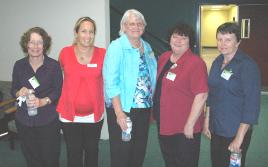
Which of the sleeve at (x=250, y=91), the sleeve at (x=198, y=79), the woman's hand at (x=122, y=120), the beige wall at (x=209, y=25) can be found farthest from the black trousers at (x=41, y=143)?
the beige wall at (x=209, y=25)

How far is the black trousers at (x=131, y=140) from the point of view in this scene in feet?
7.73

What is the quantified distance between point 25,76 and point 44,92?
0.65 ft

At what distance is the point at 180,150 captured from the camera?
235 cm

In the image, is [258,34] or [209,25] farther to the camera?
[209,25]

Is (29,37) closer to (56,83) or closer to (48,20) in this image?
(56,83)

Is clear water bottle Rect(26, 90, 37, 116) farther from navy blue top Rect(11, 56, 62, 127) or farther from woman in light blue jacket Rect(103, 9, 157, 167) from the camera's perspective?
woman in light blue jacket Rect(103, 9, 157, 167)

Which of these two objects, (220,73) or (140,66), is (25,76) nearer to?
(140,66)

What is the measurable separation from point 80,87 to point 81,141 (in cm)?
48

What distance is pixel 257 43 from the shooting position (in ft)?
26.2

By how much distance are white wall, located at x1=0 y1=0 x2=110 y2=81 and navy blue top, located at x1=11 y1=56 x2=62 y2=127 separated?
1725 millimetres

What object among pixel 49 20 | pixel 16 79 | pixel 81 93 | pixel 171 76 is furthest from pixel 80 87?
pixel 49 20

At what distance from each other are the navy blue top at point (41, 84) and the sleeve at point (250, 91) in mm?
1448

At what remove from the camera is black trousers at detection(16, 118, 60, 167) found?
2496 millimetres

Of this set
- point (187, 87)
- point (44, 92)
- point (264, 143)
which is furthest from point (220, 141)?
point (264, 143)
